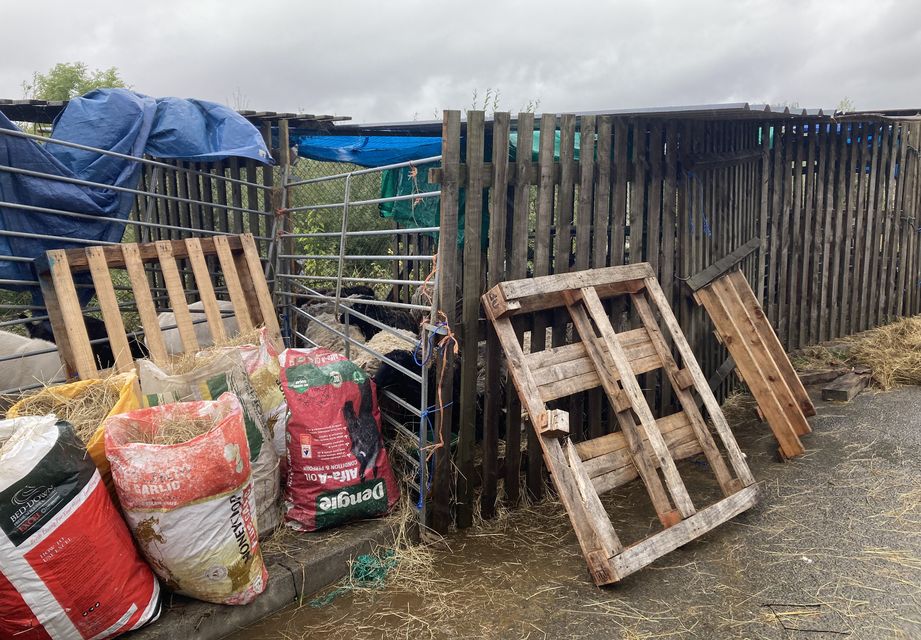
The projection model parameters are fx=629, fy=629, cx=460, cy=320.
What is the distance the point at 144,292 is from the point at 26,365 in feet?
4.01

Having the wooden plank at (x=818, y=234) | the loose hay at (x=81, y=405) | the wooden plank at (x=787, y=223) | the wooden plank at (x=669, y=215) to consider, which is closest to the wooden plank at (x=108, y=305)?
the loose hay at (x=81, y=405)

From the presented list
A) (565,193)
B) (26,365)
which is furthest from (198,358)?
(565,193)

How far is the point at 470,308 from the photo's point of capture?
3.92 metres

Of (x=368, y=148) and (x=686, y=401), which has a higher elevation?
(x=368, y=148)

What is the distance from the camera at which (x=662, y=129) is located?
4.77 m

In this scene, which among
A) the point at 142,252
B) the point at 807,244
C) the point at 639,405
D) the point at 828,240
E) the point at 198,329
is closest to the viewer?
the point at 639,405

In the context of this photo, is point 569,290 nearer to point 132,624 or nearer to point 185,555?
point 185,555

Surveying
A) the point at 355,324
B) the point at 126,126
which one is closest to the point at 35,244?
the point at 126,126

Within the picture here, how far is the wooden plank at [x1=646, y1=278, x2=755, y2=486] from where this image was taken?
156 inches

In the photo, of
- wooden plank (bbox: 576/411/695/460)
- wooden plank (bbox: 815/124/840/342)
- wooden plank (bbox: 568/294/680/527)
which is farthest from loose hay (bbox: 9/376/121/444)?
wooden plank (bbox: 815/124/840/342)

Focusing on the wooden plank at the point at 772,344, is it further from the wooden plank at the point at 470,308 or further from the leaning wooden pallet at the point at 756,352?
the wooden plank at the point at 470,308

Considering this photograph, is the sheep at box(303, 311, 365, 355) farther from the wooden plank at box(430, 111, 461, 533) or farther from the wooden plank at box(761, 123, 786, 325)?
the wooden plank at box(761, 123, 786, 325)

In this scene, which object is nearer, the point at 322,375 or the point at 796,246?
the point at 322,375

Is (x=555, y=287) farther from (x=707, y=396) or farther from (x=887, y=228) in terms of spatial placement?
(x=887, y=228)
